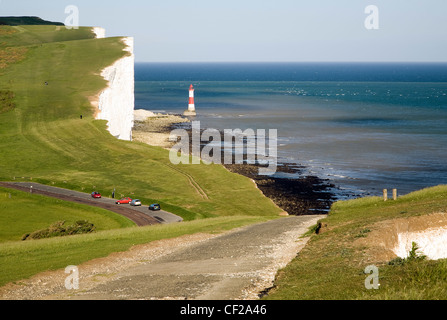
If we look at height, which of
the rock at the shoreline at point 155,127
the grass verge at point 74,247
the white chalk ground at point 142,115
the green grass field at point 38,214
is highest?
the white chalk ground at point 142,115

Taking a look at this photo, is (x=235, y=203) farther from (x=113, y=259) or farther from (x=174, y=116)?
(x=174, y=116)

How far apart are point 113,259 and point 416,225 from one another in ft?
50.7

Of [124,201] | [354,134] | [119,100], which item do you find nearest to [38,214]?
[124,201]

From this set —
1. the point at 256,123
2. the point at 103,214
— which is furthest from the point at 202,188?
the point at 256,123

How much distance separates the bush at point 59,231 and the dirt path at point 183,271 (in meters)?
10.7

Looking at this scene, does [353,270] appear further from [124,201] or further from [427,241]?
[124,201]

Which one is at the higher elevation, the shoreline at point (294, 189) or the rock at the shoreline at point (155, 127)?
the rock at the shoreline at point (155, 127)

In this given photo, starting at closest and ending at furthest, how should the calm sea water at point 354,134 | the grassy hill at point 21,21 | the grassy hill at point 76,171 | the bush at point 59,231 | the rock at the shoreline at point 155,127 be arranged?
the grassy hill at point 76,171 < the bush at point 59,231 < the calm sea water at point 354,134 < the rock at the shoreline at point 155,127 < the grassy hill at point 21,21

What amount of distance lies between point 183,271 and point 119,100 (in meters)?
76.7

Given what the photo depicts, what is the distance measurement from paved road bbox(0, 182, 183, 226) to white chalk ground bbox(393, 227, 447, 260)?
90.5 feet

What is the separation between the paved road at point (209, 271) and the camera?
79.0 feet

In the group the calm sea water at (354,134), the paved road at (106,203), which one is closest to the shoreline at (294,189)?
the calm sea water at (354,134)

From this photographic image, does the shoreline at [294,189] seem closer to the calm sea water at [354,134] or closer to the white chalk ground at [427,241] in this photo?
the calm sea water at [354,134]
